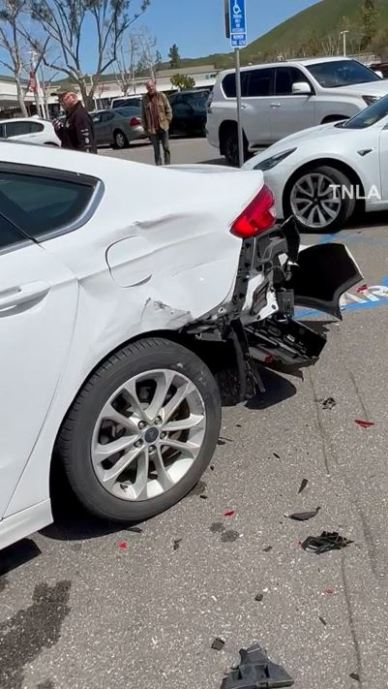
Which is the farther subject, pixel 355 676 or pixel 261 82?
pixel 261 82

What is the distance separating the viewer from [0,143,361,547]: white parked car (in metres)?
2.23

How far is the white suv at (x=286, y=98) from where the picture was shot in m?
11.4

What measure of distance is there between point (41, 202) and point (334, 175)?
495cm

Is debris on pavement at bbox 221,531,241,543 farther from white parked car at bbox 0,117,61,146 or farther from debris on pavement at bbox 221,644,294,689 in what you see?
white parked car at bbox 0,117,61,146

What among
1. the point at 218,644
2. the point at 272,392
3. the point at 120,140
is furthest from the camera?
the point at 120,140

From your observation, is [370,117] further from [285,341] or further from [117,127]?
[117,127]

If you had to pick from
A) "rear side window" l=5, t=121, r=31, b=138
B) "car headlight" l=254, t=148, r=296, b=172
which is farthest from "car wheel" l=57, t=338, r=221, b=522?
"rear side window" l=5, t=121, r=31, b=138

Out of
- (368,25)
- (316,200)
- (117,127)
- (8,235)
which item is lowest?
(117,127)

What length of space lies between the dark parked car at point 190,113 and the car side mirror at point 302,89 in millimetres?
11455

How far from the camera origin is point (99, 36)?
4059 cm

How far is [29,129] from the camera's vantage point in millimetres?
17328

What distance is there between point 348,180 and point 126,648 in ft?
18.7

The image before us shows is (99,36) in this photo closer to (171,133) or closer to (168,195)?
(171,133)

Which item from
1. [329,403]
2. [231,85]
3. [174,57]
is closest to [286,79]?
[231,85]
